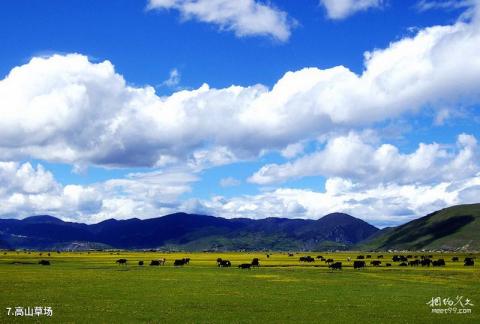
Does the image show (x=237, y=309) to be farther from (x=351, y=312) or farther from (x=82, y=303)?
(x=82, y=303)

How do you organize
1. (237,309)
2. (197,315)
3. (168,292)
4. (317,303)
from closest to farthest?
(197,315)
(237,309)
(317,303)
(168,292)

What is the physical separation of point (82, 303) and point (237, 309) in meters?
12.3

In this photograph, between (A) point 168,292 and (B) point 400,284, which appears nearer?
(A) point 168,292

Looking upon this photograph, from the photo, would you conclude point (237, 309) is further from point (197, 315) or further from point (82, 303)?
point (82, 303)

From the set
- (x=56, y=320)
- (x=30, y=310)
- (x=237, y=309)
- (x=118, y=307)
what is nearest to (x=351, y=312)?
(x=237, y=309)

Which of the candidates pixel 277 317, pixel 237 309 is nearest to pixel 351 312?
pixel 277 317

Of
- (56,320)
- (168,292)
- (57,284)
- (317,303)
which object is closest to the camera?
(56,320)

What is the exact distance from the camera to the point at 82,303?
38.0 meters

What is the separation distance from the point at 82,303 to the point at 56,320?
24.1ft

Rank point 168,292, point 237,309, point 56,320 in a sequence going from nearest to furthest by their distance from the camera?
1. point 56,320
2. point 237,309
3. point 168,292

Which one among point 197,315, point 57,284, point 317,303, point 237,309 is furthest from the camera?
point 57,284

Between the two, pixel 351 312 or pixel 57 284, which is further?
pixel 57 284

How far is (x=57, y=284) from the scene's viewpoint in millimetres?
53281

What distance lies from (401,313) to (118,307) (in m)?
20.6
